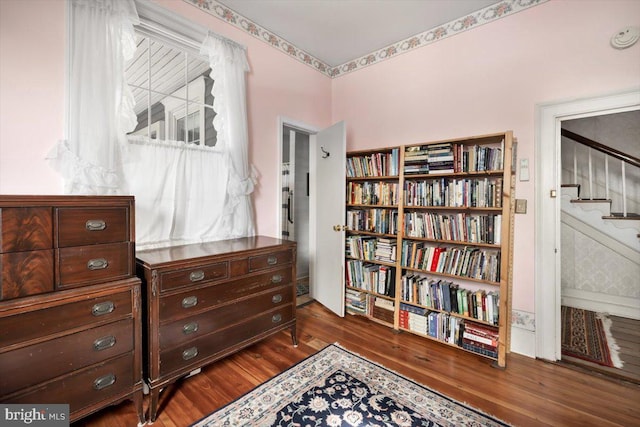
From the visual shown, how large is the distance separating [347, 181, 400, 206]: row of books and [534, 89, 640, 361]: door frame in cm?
115

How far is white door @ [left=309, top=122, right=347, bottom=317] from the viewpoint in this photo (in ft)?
9.61

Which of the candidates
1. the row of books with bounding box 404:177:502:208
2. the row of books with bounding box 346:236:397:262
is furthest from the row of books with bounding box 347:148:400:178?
the row of books with bounding box 346:236:397:262

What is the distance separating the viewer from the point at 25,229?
1.21 m

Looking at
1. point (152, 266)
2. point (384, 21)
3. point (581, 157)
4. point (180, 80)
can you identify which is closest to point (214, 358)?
point (152, 266)

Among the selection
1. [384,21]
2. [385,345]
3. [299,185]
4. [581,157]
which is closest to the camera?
[385,345]

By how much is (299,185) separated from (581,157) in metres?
3.81

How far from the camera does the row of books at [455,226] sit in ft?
7.32

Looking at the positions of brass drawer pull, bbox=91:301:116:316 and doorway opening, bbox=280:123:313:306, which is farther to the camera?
doorway opening, bbox=280:123:313:306

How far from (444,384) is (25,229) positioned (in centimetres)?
251

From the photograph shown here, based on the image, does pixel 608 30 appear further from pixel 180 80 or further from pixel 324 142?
pixel 180 80

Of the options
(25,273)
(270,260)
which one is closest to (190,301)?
(270,260)

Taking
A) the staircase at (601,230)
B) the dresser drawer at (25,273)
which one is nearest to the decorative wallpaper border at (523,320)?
the staircase at (601,230)

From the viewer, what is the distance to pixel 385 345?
7.88ft

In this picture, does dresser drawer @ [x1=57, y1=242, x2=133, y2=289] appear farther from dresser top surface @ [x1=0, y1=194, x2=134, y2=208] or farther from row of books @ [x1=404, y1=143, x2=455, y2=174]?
row of books @ [x1=404, y1=143, x2=455, y2=174]
